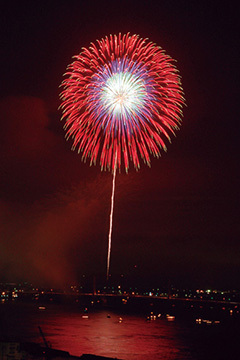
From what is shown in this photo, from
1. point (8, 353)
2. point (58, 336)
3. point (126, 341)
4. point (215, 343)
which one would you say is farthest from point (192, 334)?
point (8, 353)

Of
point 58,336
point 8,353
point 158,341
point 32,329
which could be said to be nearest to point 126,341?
point 158,341

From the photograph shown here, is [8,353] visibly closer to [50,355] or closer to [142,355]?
[50,355]

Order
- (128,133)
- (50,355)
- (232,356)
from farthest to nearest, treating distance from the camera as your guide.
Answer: (232,356)
(50,355)
(128,133)

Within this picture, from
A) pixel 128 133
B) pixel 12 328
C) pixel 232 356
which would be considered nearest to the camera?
pixel 128 133

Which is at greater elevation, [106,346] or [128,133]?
[128,133]

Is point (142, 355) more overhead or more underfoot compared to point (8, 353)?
more underfoot

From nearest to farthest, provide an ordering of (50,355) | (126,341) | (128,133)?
(128,133)
(50,355)
(126,341)

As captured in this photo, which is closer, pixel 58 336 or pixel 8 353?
pixel 8 353

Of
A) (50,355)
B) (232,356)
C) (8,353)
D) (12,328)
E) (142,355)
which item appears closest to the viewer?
(8,353)

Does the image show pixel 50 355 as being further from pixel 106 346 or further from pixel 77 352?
pixel 106 346
